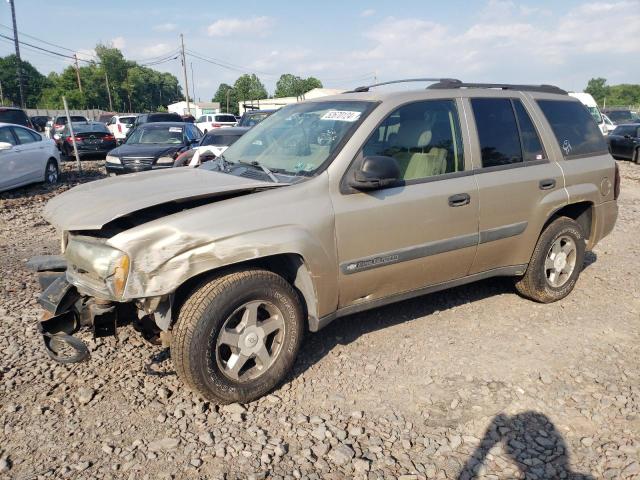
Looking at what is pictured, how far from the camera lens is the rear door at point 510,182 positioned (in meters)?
4.11

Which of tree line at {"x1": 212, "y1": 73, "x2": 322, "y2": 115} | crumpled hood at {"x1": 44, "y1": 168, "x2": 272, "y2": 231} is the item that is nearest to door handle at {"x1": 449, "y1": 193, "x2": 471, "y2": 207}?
crumpled hood at {"x1": 44, "y1": 168, "x2": 272, "y2": 231}

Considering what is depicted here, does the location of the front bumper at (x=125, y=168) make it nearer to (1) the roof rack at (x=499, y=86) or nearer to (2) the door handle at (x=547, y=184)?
(1) the roof rack at (x=499, y=86)

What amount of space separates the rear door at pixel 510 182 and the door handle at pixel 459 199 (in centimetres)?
15

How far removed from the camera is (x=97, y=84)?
82.1m

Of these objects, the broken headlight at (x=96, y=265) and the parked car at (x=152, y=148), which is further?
the parked car at (x=152, y=148)

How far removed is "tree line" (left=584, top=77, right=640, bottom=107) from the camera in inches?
3313

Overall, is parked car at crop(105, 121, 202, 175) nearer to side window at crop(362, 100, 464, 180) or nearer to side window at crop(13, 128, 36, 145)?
side window at crop(13, 128, 36, 145)

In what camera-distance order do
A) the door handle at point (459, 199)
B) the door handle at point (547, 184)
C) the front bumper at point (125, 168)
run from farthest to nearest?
the front bumper at point (125, 168) < the door handle at point (547, 184) < the door handle at point (459, 199)

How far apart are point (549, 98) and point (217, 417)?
397cm

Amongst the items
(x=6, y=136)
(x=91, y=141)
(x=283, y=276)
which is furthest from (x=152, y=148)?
(x=283, y=276)

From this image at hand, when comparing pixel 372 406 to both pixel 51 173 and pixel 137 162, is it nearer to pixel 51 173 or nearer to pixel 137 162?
pixel 137 162

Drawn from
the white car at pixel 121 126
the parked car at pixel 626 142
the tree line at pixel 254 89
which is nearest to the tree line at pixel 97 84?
the tree line at pixel 254 89

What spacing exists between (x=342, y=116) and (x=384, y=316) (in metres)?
1.79

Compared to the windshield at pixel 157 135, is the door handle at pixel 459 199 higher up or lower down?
higher up
